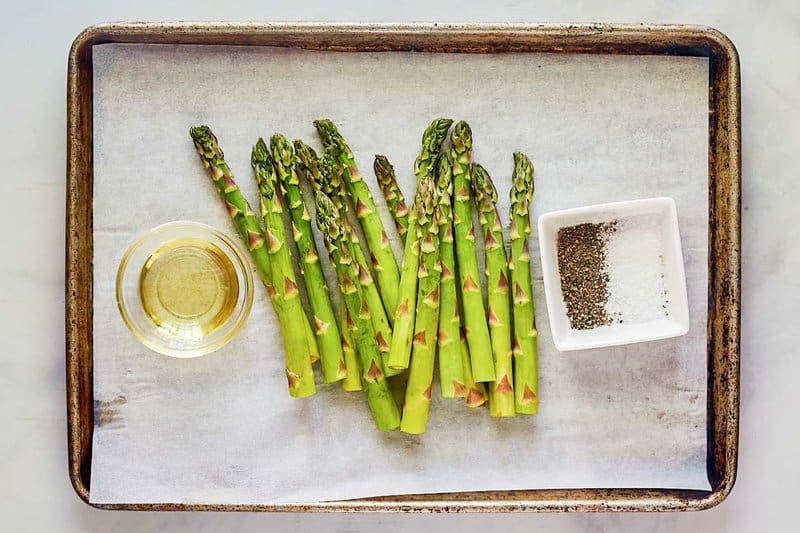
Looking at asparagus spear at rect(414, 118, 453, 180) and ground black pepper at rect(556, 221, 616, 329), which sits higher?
asparagus spear at rect(414, 118, 453, 180)

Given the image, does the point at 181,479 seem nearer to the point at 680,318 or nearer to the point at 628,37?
the point at 680,318

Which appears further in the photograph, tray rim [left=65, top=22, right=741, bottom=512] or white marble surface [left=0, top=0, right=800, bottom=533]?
white marble surface [left=0, top=0, right=800, bottom=533]

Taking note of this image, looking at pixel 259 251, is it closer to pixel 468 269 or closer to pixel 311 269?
pixel 311 269

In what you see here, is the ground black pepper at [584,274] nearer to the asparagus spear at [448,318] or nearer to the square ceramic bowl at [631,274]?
the square ceramic bowl at [631,274]

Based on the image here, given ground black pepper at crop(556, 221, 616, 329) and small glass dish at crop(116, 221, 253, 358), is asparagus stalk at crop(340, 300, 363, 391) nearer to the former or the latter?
small glass dish at crop(116, 221, 253, 358)

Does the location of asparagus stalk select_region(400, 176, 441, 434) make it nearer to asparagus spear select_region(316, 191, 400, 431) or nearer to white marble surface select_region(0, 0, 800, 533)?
asparagus spear select_region(316, 191, 400, 431)

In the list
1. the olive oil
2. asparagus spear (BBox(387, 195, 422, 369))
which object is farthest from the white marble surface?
asparagus spear (BBox(387, 195, 422, 369))

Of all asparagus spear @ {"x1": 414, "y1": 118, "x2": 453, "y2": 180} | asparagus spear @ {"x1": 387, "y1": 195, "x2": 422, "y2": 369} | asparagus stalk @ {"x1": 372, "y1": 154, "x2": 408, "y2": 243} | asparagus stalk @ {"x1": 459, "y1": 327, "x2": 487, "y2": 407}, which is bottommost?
asparagus stalk @ {"x1": 459, "y1": 327, "x2": 487, "y2": 407}
